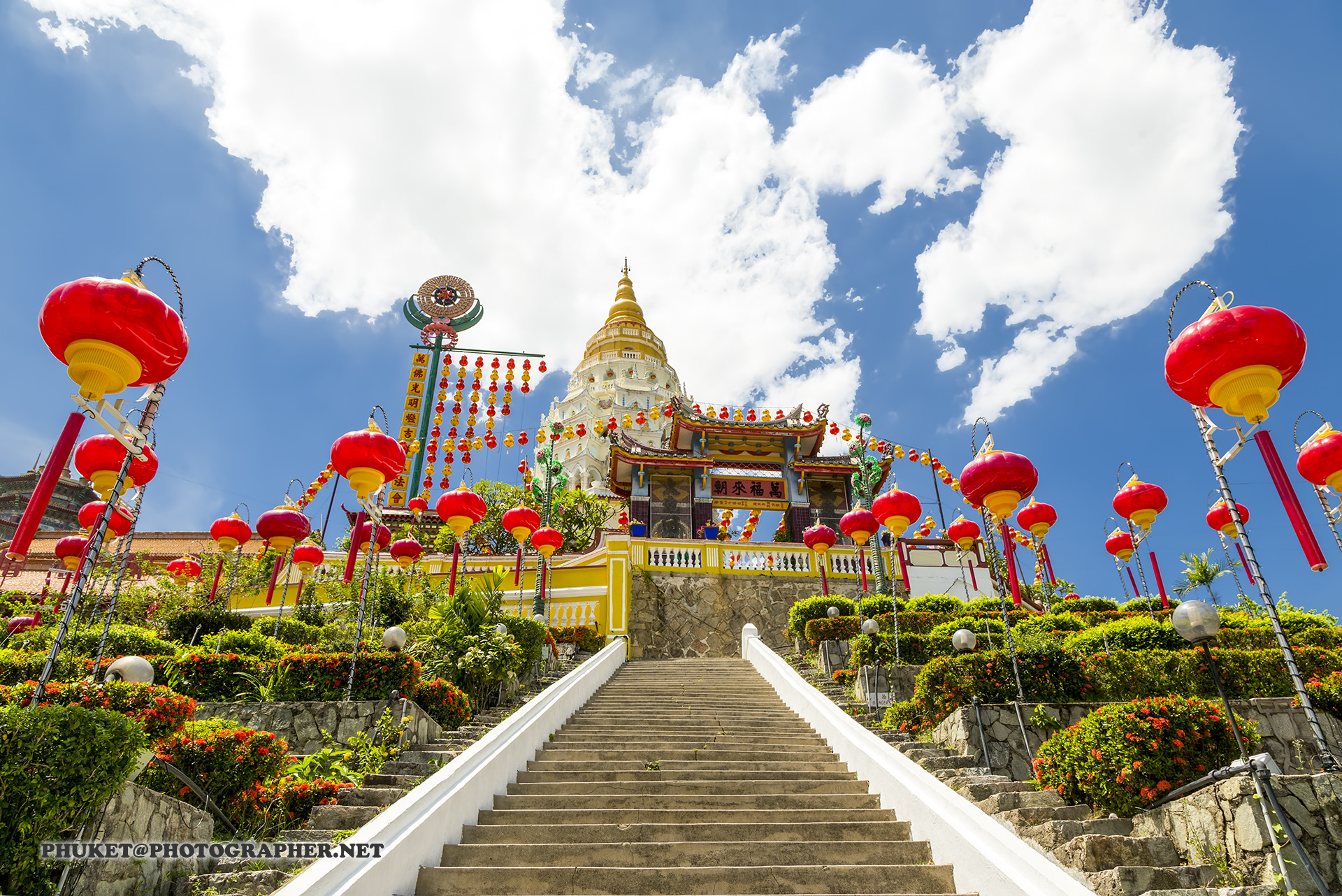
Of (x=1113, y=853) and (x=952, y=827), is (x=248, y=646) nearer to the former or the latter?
(x=952, y=827)

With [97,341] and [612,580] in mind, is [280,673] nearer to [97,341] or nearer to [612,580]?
[97,341]

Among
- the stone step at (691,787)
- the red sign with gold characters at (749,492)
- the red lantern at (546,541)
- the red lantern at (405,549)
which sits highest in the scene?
the red sign with gold characters at (749,492)

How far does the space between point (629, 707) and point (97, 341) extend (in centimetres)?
821

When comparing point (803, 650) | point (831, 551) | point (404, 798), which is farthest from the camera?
A: point (831, 551)

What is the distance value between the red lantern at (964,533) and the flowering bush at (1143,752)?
23.9ft

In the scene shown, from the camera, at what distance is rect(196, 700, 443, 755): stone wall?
25.2ft

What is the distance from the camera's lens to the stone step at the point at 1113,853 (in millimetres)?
4094

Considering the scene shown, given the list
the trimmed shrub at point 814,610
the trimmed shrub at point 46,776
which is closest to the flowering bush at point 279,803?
the trimmed shrub at point 46,776

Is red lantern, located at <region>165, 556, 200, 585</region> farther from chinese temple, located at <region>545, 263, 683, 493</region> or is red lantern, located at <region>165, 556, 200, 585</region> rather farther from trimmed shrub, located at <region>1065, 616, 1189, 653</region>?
chinese temple, located at <region>545, 263, 683, 493</region>

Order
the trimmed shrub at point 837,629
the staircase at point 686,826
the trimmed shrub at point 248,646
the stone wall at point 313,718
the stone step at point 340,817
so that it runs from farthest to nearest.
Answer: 1. the trimmed shrub at point 837,629
2. the trimmed shrub at point 248,646
3. the stone wall at point 313,718
4. the stone step at point 340,817
5. the staircase at point 686,826

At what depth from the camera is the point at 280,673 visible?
8312 millimetres

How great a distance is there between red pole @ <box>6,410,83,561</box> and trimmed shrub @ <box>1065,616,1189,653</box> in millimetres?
A: 12058

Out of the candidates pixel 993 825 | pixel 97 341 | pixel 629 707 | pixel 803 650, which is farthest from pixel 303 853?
pixel 803 650

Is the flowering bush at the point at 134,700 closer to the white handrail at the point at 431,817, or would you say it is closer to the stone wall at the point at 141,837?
the stone wall at the point at 141,837
